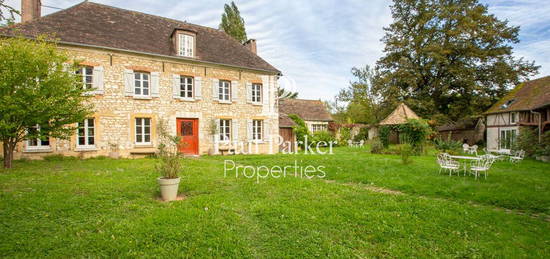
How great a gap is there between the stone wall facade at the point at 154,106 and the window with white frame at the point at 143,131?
0.23m

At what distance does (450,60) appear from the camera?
23562 millimetres

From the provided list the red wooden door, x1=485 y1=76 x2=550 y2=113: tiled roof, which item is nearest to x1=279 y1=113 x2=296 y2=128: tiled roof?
the red wooden door

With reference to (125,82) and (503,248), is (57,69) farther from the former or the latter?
(503,248)

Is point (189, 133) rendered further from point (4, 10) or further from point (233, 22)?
point (233, 22)

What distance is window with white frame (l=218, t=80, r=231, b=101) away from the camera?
14.9 meters

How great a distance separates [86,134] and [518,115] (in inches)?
934

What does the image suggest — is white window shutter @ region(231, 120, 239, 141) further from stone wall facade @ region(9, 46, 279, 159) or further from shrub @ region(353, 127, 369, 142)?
shrub @ region(353, 127, 369, 142)

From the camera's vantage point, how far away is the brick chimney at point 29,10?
38.7ft

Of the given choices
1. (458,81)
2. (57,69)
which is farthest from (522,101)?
(57,69)

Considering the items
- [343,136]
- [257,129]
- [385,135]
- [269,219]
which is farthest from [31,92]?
[343,136]

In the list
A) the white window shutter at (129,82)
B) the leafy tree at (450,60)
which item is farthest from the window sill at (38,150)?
the leafy tree at (450,60)

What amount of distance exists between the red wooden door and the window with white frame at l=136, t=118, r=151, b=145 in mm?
1394

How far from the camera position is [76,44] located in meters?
11.0

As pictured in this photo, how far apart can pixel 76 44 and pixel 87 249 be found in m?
11.1
